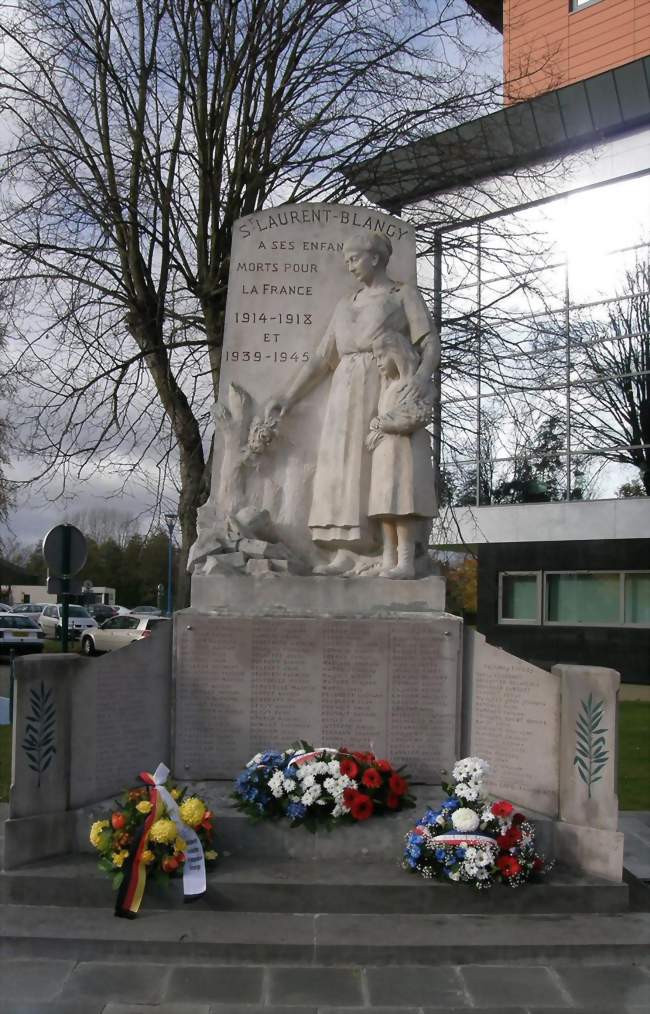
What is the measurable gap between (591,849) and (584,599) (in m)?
18.7

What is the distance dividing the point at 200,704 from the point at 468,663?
170 cm

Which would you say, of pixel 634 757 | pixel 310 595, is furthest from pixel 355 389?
pixel 634 757

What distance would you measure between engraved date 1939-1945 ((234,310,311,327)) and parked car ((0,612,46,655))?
21800 mm

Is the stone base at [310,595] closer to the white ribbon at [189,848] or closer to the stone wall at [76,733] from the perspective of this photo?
the stone wall at [76,733]

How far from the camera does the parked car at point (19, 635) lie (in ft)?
88.5

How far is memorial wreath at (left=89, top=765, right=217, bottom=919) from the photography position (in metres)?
5.05

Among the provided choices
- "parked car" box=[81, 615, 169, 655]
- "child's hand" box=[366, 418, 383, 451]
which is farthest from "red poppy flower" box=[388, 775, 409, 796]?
"parked car" box=[81, 615, 169, 655]

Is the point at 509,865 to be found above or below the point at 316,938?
above

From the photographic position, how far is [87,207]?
11992 millimetres

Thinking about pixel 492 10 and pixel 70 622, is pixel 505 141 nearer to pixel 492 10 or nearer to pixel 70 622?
pixel 492 10

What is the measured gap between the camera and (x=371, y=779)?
5.55m

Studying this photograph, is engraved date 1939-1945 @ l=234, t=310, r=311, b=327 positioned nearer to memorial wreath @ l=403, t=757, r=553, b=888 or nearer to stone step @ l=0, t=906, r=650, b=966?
memorial wreath @ l=403, t=757, r=553, b=888

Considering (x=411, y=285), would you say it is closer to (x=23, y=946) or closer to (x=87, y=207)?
(x=23, y=946)

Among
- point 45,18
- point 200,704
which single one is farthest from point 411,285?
point 45,18
